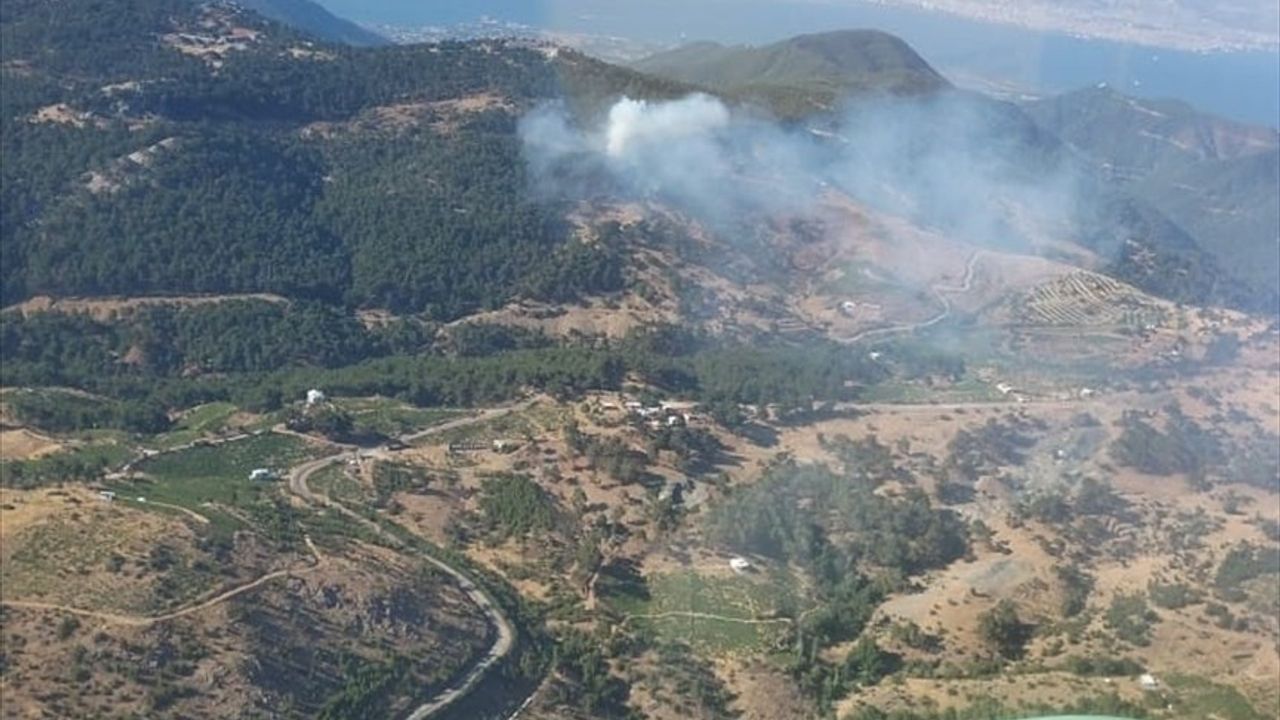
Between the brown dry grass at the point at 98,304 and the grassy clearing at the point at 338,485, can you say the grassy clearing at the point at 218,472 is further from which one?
the brown dry grass at the point at 98,304

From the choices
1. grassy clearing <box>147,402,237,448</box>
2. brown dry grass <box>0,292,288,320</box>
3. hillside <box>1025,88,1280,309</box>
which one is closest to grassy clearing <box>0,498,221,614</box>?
grassy clearing <box>147,402,237,448</box>

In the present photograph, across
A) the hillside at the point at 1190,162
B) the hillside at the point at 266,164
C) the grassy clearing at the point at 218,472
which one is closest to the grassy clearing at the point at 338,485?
the grassy clearing at the point at 218,472

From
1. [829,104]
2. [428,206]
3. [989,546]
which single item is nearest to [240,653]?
[989,546]

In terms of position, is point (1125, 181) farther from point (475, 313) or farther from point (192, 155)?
point (192, 155)

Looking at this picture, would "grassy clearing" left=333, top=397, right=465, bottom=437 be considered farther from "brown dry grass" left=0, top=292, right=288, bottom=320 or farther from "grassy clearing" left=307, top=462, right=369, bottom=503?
"brown dry grass" left=0, top=292, right=288, bottom=320

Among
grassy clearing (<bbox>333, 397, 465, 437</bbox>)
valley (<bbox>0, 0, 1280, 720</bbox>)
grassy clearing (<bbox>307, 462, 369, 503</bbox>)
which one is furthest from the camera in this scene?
grassy clearing (<bbox>333, 397, 465, 437</bbox>)

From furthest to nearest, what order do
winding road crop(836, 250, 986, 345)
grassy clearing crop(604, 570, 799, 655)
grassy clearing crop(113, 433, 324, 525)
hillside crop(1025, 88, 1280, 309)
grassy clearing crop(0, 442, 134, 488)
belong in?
hillside crop(1025, 88, 1280, 309), winding road crop(836, 250, 986, 345), grassy clearing crop(113, 433, 324, 525), grassy clearing crop(0, 442, 134, 488), grassy clearing crop(604, 570, 799, 655)

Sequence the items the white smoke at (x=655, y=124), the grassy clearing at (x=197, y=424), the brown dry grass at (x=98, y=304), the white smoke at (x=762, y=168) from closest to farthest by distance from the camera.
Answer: the grassy clearing at (x=197, y=424), the brown dry grass at (x=98, y=304), the white smoke at (x=762, y=168), the white smoke at (x=655, y=124)

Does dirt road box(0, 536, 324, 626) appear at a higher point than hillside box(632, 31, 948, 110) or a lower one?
lower
